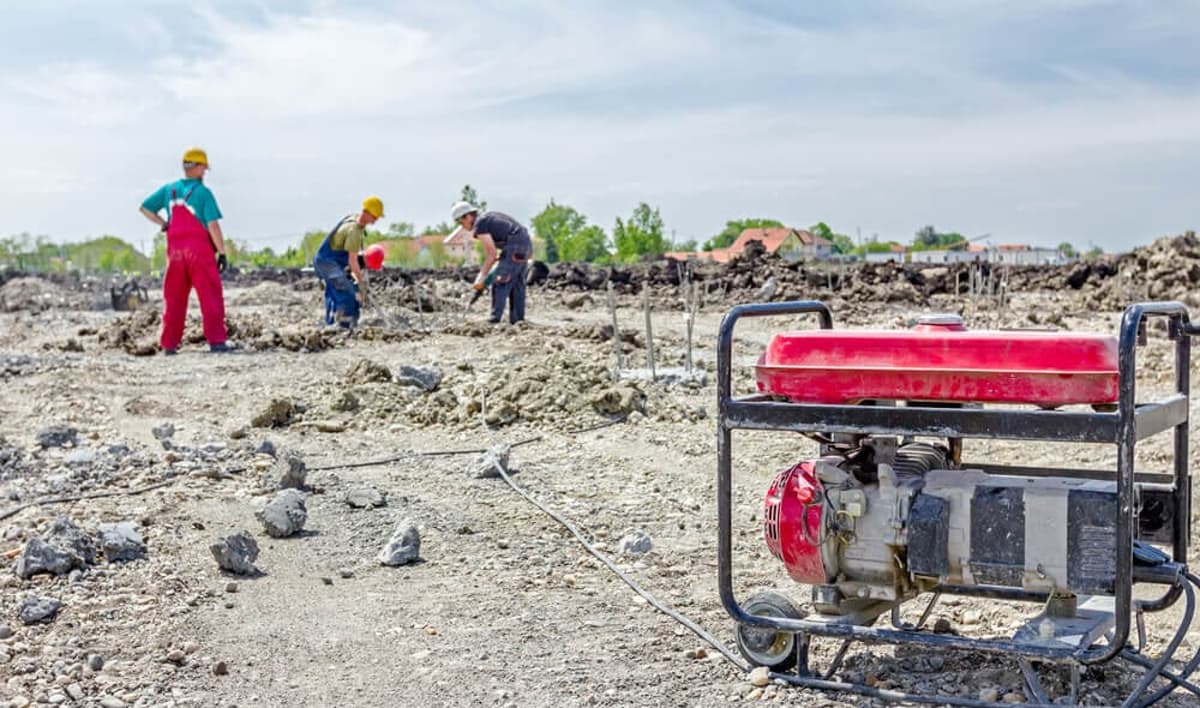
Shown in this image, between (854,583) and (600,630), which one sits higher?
(854,583)

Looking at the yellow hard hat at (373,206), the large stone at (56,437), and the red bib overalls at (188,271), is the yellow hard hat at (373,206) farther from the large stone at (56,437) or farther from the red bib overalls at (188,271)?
the large stone at (56,437)

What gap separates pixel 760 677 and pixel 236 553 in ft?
7.33

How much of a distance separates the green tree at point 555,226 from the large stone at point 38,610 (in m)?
72.0

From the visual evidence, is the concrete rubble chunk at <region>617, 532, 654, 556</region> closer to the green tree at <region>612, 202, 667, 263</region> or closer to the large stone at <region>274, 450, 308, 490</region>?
the large stone at <region>274, 450, 308, 490</region>

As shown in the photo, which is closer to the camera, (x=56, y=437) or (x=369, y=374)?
(x=56, y=437)

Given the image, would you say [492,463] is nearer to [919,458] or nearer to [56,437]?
[56,437]

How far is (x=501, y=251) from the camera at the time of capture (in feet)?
44.2

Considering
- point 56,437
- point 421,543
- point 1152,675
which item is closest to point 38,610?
point 421,543

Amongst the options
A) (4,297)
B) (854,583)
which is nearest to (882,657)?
(854,583)

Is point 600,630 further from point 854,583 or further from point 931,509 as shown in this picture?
point 931,509

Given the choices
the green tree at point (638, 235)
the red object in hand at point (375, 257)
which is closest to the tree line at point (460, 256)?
the green tree at point (638, 235)

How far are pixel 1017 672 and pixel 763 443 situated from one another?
3962mm

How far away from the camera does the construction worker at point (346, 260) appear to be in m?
13.3

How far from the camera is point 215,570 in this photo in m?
4.87
